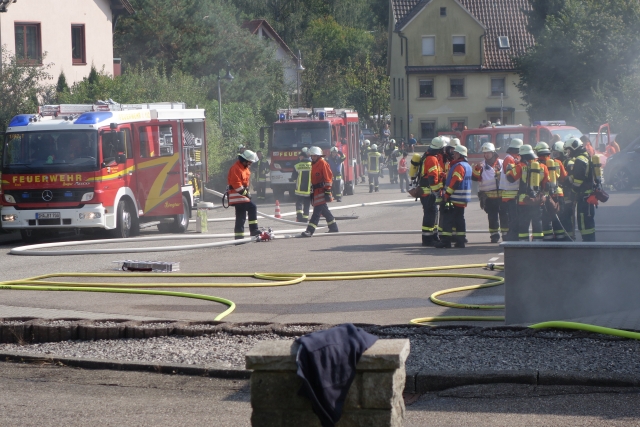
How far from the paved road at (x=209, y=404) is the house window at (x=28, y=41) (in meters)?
26.1

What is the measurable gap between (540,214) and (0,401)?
9727mm

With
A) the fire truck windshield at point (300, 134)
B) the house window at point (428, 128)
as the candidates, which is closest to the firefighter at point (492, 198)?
the fire truck windshield at point (300, 134)

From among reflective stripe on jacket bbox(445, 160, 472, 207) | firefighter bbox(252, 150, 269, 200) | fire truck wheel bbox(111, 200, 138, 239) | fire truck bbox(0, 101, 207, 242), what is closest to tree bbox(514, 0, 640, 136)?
firefighter bbox(252, 150, 269, 200)

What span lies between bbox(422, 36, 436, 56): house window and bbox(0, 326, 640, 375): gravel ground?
178 feet

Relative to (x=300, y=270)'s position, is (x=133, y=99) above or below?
above

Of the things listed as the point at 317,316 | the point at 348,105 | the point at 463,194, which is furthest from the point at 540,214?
the point at 348,105

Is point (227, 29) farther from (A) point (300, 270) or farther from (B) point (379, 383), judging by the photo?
(B) point (379, 383)

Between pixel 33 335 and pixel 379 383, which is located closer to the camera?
pixel 379 383

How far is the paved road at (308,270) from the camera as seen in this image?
32.7ft

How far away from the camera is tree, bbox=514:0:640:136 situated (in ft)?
119

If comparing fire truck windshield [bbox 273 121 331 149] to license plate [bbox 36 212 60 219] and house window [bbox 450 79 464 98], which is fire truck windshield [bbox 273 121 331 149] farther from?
house window [bbox 450 79 464 98]

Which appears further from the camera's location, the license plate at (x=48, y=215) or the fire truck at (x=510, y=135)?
the fire truck at (x=510, y=135)

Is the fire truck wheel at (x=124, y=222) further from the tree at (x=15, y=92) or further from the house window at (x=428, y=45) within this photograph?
the house window at (x=428, y=45)

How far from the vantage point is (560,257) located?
844cm
